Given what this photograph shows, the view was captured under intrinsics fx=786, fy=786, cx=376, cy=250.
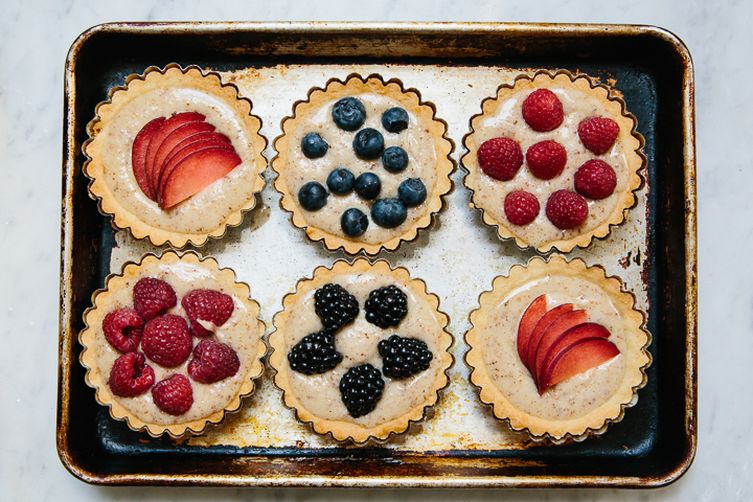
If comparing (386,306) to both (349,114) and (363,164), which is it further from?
(349,114)

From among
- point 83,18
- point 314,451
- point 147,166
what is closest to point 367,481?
point 314,451

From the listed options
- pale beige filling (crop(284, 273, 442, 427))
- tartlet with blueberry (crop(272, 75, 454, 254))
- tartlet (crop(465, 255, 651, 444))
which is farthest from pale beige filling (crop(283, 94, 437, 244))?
tartlet (crop(465, 255, 651, 444))

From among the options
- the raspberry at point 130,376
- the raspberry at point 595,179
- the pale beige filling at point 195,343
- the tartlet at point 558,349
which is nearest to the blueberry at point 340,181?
the pale beige filling at point 195,343

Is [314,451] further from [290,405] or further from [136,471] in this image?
[136,471]

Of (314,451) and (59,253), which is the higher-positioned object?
(59,253)

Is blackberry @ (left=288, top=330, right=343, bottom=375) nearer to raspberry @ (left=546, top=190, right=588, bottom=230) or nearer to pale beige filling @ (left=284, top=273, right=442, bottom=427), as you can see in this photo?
pale beige filling @ (left=284, top=273, right=442, bottom=427)

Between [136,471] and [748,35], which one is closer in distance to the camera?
[136,471]

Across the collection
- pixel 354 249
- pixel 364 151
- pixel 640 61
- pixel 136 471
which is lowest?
pixel 136 471
